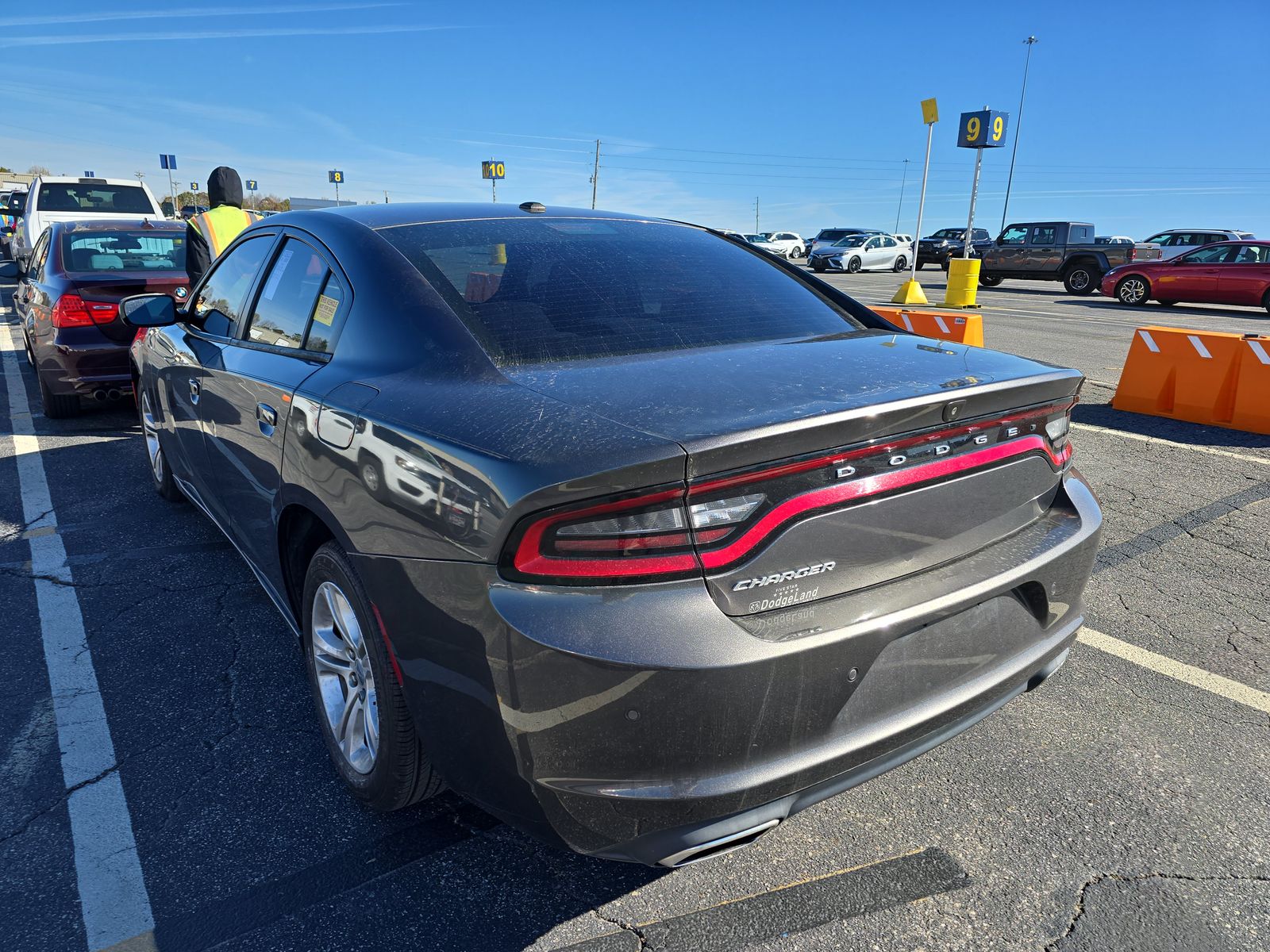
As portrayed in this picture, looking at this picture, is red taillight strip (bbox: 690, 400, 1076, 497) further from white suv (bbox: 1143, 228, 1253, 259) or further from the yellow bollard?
white suv (bbox: 1143, 228, 1253, 259)

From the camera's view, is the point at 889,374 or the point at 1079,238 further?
the point at 1079,238

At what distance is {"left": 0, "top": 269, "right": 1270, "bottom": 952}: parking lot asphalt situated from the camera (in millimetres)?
2006

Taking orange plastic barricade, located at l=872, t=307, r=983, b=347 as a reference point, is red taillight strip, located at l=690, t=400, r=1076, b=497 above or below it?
above

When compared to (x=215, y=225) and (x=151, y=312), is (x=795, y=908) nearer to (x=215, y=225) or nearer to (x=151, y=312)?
(x=151, y=312)

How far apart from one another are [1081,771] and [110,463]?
5.92 metres

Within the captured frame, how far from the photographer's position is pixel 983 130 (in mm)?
19219

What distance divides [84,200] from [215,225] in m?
12.3

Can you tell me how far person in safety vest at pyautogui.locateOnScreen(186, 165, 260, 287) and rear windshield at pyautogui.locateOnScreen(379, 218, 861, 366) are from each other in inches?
164

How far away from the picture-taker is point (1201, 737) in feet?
8.96

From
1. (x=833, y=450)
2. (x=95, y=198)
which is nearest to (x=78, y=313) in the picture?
(x=833, y=450)

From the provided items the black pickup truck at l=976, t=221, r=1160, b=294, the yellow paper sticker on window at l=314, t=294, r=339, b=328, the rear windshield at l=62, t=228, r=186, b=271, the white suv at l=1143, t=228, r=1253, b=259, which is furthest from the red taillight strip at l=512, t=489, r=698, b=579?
the white suv at l=1143, t=228, r=1253, b=259

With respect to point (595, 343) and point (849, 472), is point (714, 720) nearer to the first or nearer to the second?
point (849, 472)

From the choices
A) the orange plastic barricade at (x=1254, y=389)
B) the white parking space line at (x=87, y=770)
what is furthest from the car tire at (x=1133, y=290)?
the white parking space line at (x=87, y=770)

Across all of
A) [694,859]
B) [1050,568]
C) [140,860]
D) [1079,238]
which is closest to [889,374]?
[1050,568]
